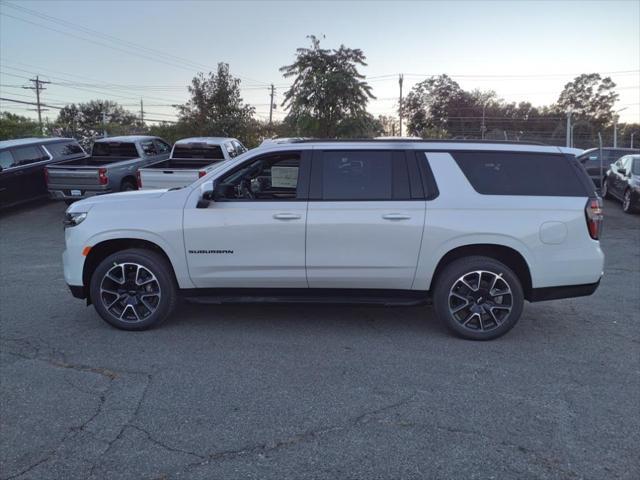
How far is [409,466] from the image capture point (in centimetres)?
323

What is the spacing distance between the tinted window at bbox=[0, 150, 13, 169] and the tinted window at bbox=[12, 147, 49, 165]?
128 mm

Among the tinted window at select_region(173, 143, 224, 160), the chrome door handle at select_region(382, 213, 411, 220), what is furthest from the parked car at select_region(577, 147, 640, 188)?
the chrome door handle at select_region(382, 213, 411, 220)

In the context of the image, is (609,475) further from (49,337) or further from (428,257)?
(49,337)

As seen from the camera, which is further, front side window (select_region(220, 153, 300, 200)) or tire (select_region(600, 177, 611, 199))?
tire (select_region(600, 177, 611, 199))

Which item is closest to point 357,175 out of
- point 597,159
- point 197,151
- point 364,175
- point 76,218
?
point 364,175

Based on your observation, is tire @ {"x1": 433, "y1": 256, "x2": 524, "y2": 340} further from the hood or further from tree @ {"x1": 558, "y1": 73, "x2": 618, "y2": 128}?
tree @ {"x1": 558, "y1": 73, "x2": 618, "y2": 128}

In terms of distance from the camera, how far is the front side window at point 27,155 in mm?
14312

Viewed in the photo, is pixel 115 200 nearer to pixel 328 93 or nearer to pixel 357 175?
pixel 357 175

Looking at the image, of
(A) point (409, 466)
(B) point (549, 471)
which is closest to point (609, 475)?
(B) point (549, 471)

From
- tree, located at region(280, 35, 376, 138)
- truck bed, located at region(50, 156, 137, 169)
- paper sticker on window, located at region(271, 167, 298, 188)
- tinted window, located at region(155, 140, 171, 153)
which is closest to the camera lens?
paper sticker on window, located at region(271, 167, 298, 188)

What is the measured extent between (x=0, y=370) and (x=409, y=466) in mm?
3460

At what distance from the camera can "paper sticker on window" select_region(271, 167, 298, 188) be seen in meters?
5.66

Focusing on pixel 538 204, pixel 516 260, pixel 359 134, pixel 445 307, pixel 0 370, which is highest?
pixel 359 134

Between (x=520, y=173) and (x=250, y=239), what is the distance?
2.66 m
